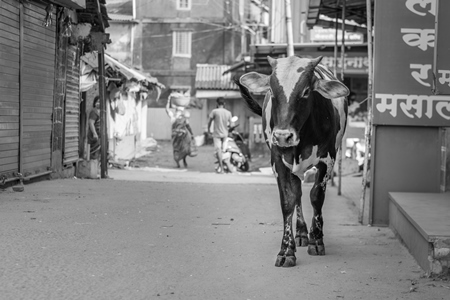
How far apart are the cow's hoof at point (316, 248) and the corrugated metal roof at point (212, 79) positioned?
31962 mm

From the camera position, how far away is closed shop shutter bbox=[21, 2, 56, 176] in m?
11.5

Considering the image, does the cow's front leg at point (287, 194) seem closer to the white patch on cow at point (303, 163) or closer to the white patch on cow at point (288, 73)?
the white patch on cow at point (303, 163)

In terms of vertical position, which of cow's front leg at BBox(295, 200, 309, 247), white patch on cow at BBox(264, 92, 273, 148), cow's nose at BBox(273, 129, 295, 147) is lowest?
cow's front leg at BBox(295, 200, 309, 247)

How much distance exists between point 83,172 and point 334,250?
29.2 ft

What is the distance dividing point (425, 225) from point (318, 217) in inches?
49.0

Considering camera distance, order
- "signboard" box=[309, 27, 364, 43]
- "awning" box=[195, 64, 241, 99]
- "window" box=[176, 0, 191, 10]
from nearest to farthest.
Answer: "signboard" box=[309, 27, 364, 43]
"awning" box=[195, 64, 241, 99]
"window" box=[176, 0, 191, 10]

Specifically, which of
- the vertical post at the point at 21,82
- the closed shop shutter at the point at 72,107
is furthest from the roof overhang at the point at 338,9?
the vertical post at the point at 21,82

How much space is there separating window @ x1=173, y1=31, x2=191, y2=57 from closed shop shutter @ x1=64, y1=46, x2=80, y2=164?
→ 28.4 m

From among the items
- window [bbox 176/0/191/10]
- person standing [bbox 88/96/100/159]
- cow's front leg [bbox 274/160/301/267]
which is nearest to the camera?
cow's front leg [bbox 274/160/301/267]

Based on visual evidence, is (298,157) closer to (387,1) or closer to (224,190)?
(387,1)

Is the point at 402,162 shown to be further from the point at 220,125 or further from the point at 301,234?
the point at 220,125

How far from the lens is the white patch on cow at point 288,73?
6141 millimetres

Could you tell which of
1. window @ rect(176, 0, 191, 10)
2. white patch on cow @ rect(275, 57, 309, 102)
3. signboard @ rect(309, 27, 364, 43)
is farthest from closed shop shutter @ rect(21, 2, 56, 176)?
window @ rect(176, 0, 191, 10)

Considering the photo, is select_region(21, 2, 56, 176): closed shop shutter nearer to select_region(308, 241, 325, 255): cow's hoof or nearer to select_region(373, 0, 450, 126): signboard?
select_region(373, 0, 450, 126): signboard
